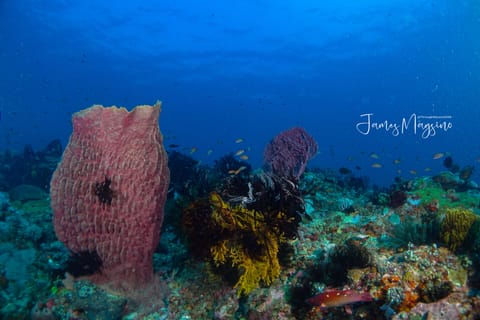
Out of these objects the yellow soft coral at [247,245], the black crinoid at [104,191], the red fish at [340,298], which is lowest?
the red fish at [340,298]

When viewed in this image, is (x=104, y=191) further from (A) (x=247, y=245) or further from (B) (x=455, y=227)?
(B) (x=455, y=227)

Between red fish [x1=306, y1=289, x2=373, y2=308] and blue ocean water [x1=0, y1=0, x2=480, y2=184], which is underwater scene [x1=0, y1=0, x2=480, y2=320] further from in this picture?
Result: blue ocean water [x1=0, y1=0, x2=480, y2=184]

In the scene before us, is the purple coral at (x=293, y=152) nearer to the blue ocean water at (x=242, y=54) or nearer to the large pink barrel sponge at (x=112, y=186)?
the large pink barrel sponge at (x=112, y=186)

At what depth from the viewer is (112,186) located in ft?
14.9

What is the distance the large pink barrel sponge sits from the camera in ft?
14.9

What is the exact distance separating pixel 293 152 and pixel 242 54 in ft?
162

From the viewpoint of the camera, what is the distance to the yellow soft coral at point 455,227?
3992 mm

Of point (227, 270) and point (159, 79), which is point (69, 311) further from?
point (159, 79)

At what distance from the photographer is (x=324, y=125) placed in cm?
10706

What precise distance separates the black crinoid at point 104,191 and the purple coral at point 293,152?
234 inches

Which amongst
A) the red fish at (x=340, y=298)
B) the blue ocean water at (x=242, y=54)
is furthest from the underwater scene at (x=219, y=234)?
the blue ocean water at (x=242, y=54)

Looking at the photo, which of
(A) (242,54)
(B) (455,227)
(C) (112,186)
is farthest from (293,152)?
(A) (242,54)

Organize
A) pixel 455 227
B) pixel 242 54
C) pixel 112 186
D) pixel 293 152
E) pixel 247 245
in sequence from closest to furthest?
pixel 247 245
pixel 455 227
pixel 112 186
pixel 293 152
pixel 242 54

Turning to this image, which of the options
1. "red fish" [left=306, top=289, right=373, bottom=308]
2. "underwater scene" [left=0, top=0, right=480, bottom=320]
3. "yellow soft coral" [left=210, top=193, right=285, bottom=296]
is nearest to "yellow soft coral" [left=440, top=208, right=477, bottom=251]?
"underwater scene" [left=0, top=0, right=480, bottom=320]
